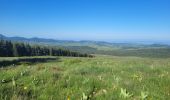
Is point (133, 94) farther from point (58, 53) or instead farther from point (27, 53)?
point (58, 53)

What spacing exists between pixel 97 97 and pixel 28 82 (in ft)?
7.64

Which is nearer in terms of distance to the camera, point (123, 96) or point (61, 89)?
point (123, 96)

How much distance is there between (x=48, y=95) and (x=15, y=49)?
4429 inches

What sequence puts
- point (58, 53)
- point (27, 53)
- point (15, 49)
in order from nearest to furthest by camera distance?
1. point (15, 49)
2. point (27, 53)
3. point (58, 53)

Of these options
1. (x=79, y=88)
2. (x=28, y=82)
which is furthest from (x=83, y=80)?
(x=28, y=82)

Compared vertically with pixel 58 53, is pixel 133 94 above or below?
above

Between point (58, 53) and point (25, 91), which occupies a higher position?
point (25, 91)

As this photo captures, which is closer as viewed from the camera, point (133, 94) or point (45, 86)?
point (133, 94)

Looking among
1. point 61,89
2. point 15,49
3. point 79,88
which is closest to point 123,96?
point 79,88

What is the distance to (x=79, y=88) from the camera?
5824 mm

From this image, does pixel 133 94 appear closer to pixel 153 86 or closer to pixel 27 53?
Result: pixel 153 86

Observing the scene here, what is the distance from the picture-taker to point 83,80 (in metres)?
6.95

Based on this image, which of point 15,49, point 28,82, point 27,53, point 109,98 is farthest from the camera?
point 27,53

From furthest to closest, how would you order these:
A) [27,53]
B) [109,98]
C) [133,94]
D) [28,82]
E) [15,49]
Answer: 1. [27,53]
2. [15,49]
3. [28,82]
4. [133,94]
5. [109,98]
